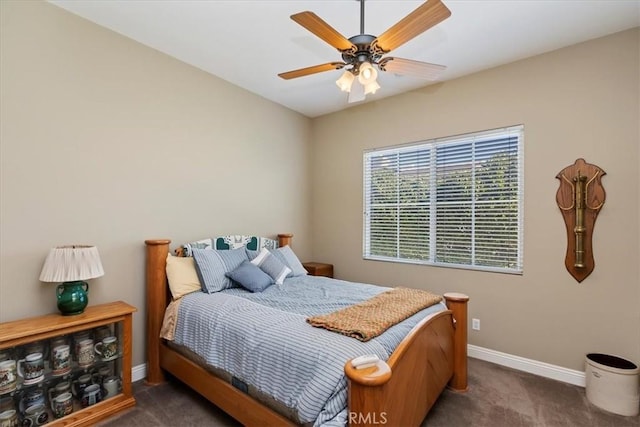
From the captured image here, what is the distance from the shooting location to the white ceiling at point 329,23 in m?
2.21

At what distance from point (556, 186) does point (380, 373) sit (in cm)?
253

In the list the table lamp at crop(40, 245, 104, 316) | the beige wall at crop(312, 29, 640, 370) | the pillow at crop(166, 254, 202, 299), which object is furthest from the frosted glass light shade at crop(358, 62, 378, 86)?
the table lamp at crop(40, 245, 104, 316)

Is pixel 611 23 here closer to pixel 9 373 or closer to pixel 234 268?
pixel 234 268

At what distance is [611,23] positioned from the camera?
Answer: 238 cm

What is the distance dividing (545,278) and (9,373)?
4040mm

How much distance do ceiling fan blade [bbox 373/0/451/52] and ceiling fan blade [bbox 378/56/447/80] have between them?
155 millimetres

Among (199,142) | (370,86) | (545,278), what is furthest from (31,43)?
(545,278)

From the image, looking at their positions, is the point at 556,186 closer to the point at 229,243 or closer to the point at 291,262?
the point at 291,262

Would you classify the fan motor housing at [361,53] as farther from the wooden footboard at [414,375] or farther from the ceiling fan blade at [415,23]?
the wooden footboard at [414,375]

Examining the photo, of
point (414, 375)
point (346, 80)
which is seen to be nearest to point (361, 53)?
point (346, 80)

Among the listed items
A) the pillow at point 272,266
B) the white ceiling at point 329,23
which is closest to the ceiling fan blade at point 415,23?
the white ceiling at point 329,23

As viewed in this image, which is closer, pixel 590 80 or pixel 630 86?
pixel 630 86

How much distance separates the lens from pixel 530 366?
2.83 metres

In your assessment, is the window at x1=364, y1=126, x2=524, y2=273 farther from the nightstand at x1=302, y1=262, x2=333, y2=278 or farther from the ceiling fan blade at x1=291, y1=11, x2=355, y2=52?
the ceiling fan blade at x1=291, y1=11, x2=355, y2=52
